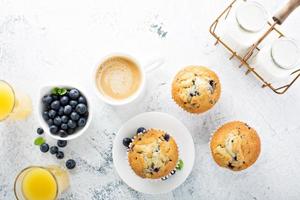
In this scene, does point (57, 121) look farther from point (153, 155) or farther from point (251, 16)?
point (251, 16)

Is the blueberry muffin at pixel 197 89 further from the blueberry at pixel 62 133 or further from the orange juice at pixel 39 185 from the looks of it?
the orange juice at pixel 39 185

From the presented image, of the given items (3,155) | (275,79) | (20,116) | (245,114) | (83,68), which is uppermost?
(275,79)

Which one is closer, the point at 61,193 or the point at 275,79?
the point at 275,79

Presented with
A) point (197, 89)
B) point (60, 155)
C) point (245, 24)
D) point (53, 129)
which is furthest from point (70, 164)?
point (245, 24)

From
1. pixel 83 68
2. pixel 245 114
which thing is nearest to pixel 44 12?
pixel 83 68

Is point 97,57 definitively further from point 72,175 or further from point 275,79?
point 275,79

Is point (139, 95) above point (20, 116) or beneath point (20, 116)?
above

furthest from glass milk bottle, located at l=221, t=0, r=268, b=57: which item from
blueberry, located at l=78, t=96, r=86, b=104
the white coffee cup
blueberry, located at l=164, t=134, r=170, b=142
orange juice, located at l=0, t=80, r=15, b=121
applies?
orange juice, located at l=0, t=80, r=15, b=121

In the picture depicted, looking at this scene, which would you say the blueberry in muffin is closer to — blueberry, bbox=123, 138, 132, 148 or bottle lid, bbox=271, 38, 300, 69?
blueberry, bbox=123, 138, 132, 148
